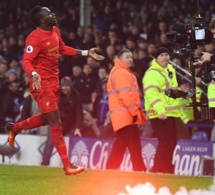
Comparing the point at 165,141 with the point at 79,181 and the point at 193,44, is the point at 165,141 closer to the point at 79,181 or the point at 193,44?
the point at 79,181

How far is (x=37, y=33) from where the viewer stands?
44.5ft

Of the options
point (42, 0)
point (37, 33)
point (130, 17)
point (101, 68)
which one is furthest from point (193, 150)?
point (42, 0)

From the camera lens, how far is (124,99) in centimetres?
1612

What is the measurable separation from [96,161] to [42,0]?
11.4 metres

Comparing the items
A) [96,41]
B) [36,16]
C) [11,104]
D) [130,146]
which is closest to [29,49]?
[36,16]

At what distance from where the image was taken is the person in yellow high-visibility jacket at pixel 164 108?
53.3 ft

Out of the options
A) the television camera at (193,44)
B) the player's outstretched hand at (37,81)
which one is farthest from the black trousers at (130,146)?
the player's outstretched hand at (37,81)

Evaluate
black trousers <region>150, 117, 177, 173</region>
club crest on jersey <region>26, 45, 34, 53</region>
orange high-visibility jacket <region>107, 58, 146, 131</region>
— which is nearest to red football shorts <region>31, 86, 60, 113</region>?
club crest on jersey <region>26, 45, 34, 53</region>

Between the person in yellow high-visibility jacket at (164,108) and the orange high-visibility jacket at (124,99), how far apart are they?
0.25 metres

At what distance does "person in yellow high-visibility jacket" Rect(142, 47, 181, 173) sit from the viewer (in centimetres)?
1625

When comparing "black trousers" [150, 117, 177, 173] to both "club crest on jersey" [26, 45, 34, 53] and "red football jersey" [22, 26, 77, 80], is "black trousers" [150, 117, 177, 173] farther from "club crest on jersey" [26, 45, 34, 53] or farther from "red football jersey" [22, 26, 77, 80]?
"club crest on jersey" [26, 45, 34, 53]

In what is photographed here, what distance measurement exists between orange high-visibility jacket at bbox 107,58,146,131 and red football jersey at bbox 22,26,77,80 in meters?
2.52

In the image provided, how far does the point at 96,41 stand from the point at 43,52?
10538 millimetres

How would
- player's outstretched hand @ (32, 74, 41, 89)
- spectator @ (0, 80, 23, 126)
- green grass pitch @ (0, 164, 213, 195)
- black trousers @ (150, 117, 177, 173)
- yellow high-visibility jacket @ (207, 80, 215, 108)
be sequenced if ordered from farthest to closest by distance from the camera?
1. spectator @ (0, 80, 23, 126)
2. black trousers @ (150, 117, 177, 173)
3. yellow high-visibility jacket @ (207, 80, 215, 108)
4. player's outstretched hand @ (32, 74, 41, 89)
5. green grass pitch @ (0, 164, 213, 195)
